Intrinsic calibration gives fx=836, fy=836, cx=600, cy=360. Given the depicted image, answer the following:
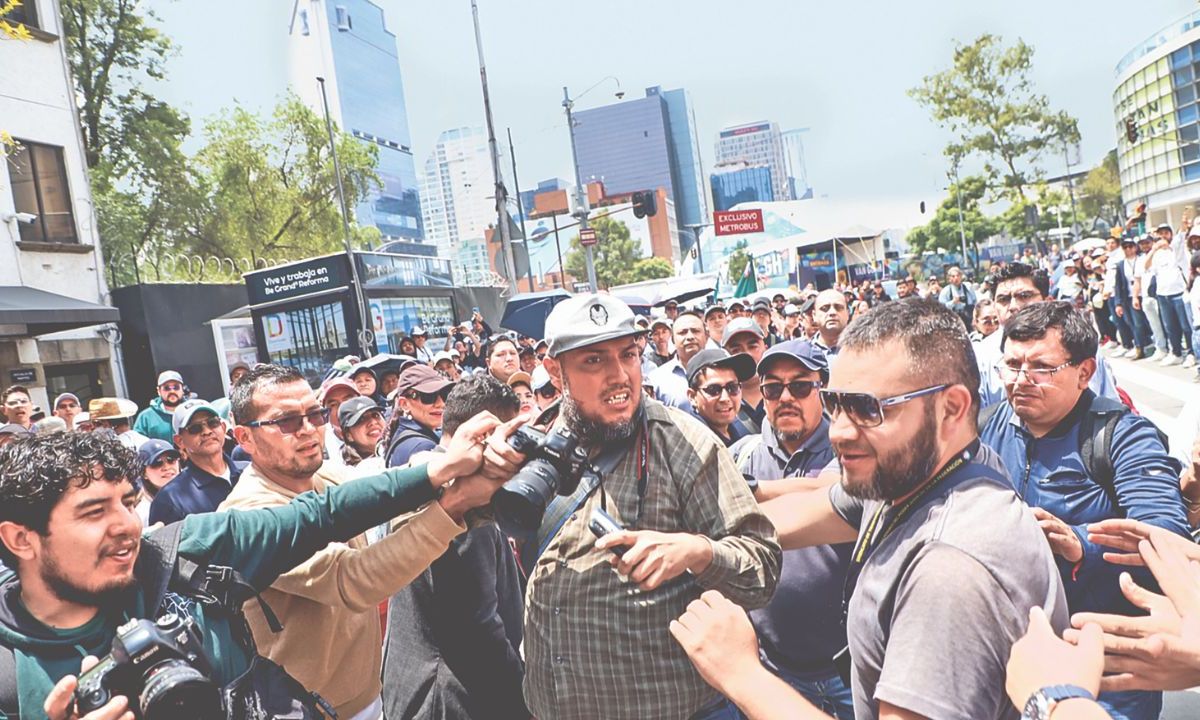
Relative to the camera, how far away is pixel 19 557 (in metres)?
2.09

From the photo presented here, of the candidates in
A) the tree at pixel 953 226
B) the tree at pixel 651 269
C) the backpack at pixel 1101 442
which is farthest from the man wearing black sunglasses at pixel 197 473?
the tree at pixel 651 269

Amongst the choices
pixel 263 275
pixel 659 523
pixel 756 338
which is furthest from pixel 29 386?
pixel 659 523

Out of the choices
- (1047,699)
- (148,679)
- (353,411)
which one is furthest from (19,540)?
(353,411)

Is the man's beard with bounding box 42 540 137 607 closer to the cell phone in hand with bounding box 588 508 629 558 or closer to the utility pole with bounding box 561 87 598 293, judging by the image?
the cell phone in hand with bounding box 588 508 629 558

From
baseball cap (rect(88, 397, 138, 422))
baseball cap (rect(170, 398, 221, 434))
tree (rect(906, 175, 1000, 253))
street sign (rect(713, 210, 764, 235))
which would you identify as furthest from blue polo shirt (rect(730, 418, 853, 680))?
tree (rect(906, 175, 1000, 253))

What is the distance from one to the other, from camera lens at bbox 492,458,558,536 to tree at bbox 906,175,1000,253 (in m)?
62.4

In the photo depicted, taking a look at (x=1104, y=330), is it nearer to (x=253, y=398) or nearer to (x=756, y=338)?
(x=756, y=338)

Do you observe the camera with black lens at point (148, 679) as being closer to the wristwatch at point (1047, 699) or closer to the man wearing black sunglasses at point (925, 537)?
the man wearing black sunglasses at point (925, 537)

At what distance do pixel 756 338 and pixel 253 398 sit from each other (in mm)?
4757

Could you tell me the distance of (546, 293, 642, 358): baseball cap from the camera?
8.48 ft

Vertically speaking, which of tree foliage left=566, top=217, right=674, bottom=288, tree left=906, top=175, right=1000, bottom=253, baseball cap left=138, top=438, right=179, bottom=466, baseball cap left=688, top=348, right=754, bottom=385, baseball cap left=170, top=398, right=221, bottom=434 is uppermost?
tree foliage left=566, top=217, right=674, bottom=288

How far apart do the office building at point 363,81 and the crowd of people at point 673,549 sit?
526 feet

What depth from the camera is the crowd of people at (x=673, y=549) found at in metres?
1.67

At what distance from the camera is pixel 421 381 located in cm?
602
